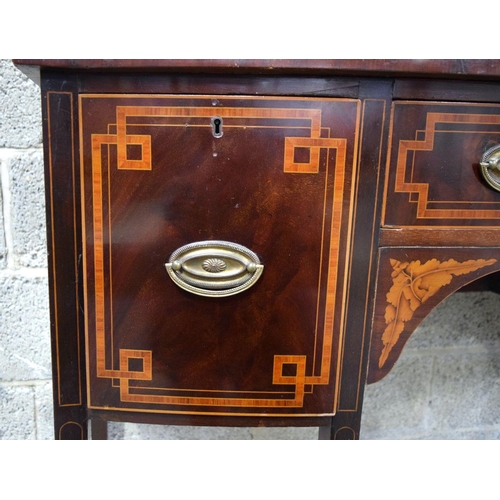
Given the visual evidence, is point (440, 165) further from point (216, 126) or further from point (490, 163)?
point (216, 126)

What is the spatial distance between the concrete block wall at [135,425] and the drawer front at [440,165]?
1.84 ft

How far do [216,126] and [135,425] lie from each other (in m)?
0.81

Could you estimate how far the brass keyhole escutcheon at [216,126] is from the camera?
59cm

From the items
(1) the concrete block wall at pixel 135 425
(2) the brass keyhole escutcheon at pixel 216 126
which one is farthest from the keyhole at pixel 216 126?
(1) the concrete block wall at pixel 135 425

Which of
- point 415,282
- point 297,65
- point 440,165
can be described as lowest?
point 415,282

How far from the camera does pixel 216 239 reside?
61cm

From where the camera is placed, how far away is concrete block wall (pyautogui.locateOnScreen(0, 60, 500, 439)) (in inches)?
36.4

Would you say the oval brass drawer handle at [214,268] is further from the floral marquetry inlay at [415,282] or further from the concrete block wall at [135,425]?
the concrete block wall at [135,425]

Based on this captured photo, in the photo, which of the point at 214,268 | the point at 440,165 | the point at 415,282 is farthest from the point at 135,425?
the point at 440,165

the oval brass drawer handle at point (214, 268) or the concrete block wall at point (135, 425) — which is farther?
the concrete block wall at point (135, 425)

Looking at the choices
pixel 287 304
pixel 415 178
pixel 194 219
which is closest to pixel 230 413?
pixel 287 304

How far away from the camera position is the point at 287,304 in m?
0.64

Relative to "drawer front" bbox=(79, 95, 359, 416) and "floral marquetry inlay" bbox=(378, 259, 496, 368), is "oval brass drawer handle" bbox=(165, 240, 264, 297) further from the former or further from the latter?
"floral marquetry inlay" bbox=(378, 259, 496, 368)

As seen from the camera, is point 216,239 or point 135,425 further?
point 135,425
